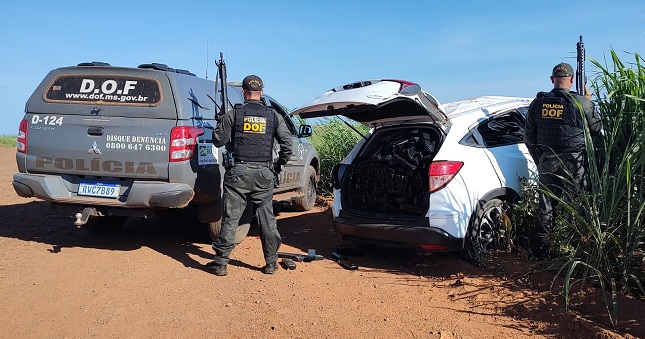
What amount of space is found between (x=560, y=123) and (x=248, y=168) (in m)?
3.05

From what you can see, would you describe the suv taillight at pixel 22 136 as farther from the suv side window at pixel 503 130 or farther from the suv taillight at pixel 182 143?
the suv side window at pixel 503 130

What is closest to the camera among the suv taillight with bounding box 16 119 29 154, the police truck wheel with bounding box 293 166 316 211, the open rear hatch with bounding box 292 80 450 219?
the open rear hatch with bounding box 292 80 450 219

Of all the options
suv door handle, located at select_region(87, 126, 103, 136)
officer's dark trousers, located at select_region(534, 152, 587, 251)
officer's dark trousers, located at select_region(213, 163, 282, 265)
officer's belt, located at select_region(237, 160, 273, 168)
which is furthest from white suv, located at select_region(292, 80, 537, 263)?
suv door handle, located at select_region(87, 126, 103, 136)

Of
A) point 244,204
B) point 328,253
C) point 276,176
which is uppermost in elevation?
point 276,176

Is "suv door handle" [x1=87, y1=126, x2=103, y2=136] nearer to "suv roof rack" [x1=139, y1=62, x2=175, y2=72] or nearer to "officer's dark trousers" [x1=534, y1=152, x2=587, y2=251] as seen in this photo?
"suv roof rack" [x1=139, y1=62, x2=175, y2=72]

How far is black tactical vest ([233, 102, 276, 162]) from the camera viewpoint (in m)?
5.41

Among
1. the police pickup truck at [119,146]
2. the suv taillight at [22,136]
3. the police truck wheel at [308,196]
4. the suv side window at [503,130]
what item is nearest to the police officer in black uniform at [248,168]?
the police pickup truck at [119,146]

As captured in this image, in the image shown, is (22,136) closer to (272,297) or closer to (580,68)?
(272,297)

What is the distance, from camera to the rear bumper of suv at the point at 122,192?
217 inches

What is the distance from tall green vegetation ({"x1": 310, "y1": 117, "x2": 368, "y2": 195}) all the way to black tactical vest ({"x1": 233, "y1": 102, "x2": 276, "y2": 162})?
5.24m

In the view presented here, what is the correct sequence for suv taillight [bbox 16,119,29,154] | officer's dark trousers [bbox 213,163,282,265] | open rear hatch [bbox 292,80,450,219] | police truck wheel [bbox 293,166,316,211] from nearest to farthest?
open rear hatch [bbox 292,80,450,219] → officer's dark trousers [bbox 213,163,282,265] → suv taillight [bbox 16,119,29,154] → police truck wheel [bbox 293,166,316,211]

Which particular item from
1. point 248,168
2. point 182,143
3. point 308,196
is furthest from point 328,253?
point 308,196

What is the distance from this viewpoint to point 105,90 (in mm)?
5918

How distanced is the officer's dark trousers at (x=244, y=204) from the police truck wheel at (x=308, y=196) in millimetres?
2874
